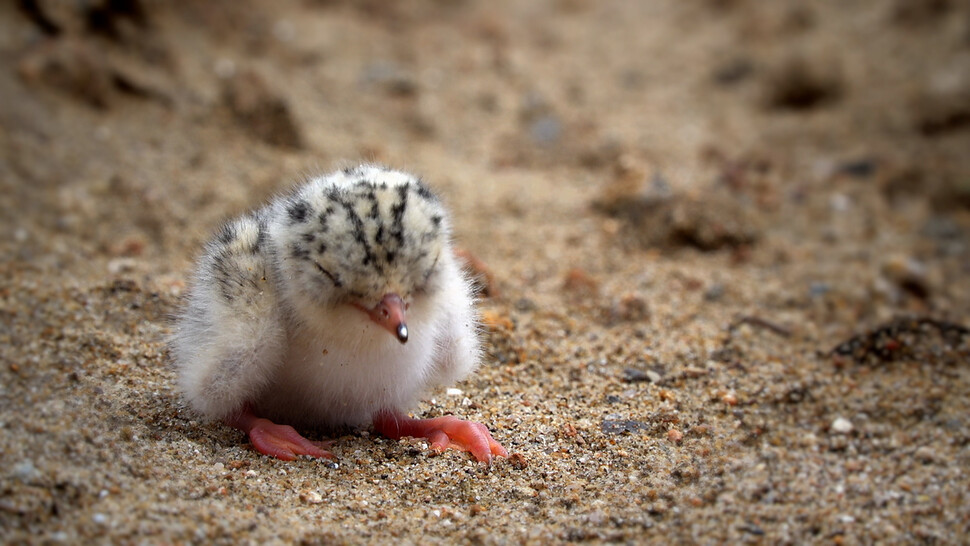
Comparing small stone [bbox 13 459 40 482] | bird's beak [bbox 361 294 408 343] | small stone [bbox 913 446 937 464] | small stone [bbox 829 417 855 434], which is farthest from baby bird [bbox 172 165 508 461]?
small stone [bbox 913 446 937 464]

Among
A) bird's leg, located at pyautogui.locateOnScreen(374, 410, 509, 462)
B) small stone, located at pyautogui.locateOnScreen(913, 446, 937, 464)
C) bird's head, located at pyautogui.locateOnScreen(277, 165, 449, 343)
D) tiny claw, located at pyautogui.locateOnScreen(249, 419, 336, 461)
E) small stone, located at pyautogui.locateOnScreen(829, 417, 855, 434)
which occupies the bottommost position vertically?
small stone, located at pyautogui.locateOnScreen(913, 446, 937, 464)

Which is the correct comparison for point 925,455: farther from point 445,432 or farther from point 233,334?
point 233,334

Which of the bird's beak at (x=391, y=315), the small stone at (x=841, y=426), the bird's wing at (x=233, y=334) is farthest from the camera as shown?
the small stone at (x=841, y=426)

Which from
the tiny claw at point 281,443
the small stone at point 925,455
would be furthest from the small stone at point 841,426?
the tiny claw at point 281,443

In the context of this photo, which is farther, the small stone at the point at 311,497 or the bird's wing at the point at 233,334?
the bird's wing at the point at 233,334

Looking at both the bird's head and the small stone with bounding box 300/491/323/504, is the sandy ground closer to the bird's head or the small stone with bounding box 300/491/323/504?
the small stone with bounding box 300/491/323/504

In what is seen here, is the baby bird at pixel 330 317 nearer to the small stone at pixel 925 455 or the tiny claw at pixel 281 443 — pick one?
the tiny claw at pixel 281 443

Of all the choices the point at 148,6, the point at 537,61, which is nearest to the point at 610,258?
the point at 537,61
